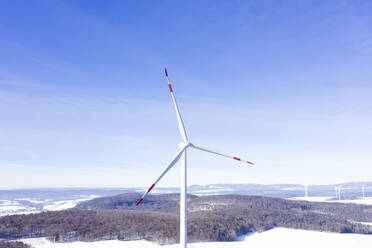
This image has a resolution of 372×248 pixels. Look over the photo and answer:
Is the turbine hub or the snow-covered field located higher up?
the turbine hub

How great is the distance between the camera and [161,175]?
50.2m

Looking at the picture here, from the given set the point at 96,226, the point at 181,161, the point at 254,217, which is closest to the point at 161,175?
the point at 181,161

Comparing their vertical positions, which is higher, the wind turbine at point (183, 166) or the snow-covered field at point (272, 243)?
the wind turbine at point (183, 166)

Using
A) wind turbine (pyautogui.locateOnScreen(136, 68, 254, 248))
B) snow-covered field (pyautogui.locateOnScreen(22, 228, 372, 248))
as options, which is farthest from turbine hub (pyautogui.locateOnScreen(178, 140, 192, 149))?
snow-covered field (pyautogui.locateOnScreen(22, 228, 372, 248))

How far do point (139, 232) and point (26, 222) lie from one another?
58189mm

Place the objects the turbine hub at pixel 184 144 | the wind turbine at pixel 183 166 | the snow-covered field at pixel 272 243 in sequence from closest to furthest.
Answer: the wind turbine at pixel 183 166 → the turbine hub at pixel 184 144 → the snow-covered field at pixel 272 243

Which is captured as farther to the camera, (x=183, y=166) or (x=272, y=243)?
(x=272, y=243)

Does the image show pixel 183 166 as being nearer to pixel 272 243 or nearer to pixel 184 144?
pixel 184 144

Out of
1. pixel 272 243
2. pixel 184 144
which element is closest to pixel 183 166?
pixel 184 144

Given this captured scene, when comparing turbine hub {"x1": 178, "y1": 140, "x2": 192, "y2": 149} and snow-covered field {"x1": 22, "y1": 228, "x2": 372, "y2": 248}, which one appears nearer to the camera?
turbine hub {"x1": 178, "y1": 140, "x2": 192, "y2": 149}

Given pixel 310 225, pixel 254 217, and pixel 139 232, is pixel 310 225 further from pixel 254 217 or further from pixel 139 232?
pixel 139 232

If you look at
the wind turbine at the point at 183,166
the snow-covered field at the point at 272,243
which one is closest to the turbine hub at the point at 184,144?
the wind turbine at the point at 183,166

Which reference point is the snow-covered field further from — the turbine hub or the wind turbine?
the turbine hub

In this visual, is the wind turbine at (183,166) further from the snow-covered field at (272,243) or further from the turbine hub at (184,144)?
the snow-covered field at (272,243)
